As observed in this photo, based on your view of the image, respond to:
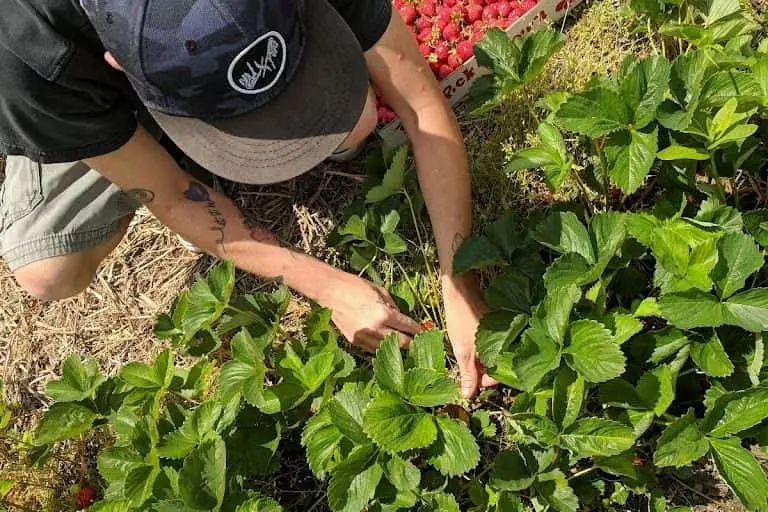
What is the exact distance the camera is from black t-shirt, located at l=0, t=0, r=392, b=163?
1.61 m

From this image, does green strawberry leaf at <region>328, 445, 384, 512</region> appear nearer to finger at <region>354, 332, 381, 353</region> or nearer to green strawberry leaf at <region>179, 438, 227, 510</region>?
green strawberry leaf at <region>179, 438, 227, 510</region>

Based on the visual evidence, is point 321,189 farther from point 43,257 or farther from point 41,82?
point 41,82

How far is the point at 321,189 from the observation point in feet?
8.45

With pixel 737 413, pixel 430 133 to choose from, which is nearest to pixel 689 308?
pixel 737 413

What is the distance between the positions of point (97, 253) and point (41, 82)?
0.81 m

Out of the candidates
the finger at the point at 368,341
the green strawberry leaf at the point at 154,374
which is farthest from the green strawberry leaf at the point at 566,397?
the green strawberry leaf at the point at 154,374

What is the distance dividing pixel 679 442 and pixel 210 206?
1.39 metres

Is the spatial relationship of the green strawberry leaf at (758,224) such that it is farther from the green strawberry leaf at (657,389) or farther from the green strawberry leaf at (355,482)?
the green strawberry leaf at (355,482)

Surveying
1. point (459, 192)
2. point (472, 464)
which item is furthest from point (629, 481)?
point (459, 192)

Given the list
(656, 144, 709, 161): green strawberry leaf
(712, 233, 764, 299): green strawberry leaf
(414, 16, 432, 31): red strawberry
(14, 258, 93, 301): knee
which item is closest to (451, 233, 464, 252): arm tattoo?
(656, 144, 709, 161): green strawberry leaf

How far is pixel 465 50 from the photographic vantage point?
2518 millimetres

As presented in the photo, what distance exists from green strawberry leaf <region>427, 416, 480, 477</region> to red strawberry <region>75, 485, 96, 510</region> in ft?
4.34

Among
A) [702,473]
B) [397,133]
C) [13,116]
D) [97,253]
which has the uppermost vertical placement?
[13,116]

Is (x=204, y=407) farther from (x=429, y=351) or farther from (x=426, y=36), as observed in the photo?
(x=426, y=36)
